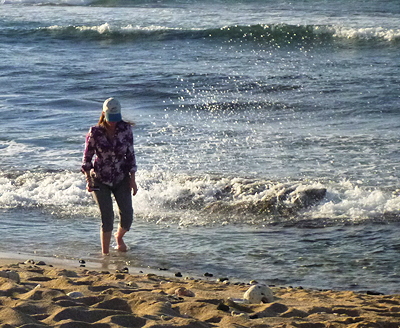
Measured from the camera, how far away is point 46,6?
35.4 metres

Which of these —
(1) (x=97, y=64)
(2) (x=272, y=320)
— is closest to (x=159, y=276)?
(2) (x=272, y=320)

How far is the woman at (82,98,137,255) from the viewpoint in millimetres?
6465

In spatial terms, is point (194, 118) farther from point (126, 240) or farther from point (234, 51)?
point (234, 51)

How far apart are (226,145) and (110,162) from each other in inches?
198

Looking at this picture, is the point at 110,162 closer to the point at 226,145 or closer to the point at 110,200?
the point at 110,200

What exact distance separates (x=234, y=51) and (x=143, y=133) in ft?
31.3

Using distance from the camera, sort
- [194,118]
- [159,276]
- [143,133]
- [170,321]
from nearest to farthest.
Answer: [170,321] < [159,276] < [143,133] < [194,118]

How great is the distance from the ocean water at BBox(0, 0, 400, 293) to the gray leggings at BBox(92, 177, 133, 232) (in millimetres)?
387

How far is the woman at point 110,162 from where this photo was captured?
6.46m

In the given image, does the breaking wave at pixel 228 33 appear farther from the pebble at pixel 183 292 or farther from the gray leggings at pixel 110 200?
the pebble at pixel 183 292

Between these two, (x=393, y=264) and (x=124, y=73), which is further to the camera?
(x=124, y=73)

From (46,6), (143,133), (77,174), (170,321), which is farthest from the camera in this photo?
(46,6)

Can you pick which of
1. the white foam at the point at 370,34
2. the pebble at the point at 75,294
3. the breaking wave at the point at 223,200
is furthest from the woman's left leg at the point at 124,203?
the white foam at the point at 370,34

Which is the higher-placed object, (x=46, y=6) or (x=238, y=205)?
(x=46, y=6)
